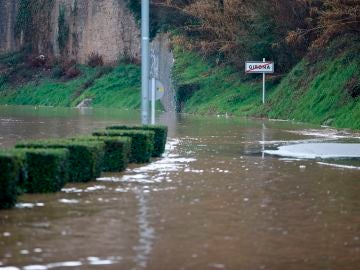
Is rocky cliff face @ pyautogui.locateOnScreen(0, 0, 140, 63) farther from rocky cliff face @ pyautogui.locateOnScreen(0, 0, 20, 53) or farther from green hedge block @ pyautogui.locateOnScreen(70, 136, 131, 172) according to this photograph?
green hedge block @ pyautogui.locateOnScreen(70, 136, 131, 172)

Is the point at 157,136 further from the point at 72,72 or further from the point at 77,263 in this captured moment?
the point at 72,72

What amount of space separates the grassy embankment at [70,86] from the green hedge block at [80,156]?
4917 centimetres

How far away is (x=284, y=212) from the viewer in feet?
44.5

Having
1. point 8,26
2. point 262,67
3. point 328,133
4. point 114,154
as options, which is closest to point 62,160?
point 114,154

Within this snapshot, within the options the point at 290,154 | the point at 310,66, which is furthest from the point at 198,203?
the point at 310,66

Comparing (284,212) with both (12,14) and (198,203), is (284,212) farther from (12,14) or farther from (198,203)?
(12,14)

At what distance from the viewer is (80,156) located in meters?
16.3

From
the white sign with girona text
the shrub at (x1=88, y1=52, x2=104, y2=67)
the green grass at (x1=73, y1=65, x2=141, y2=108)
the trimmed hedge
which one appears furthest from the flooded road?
the shrub at (x1=88, y1=52, x2=104, y2=67)

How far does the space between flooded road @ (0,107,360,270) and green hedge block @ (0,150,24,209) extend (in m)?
0.17

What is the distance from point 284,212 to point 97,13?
73135 mm

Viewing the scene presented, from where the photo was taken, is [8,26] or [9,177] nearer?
[9,177]

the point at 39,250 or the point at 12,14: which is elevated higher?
the point at 12,14

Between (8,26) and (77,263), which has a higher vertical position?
(8,26)

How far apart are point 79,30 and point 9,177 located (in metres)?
75.7
